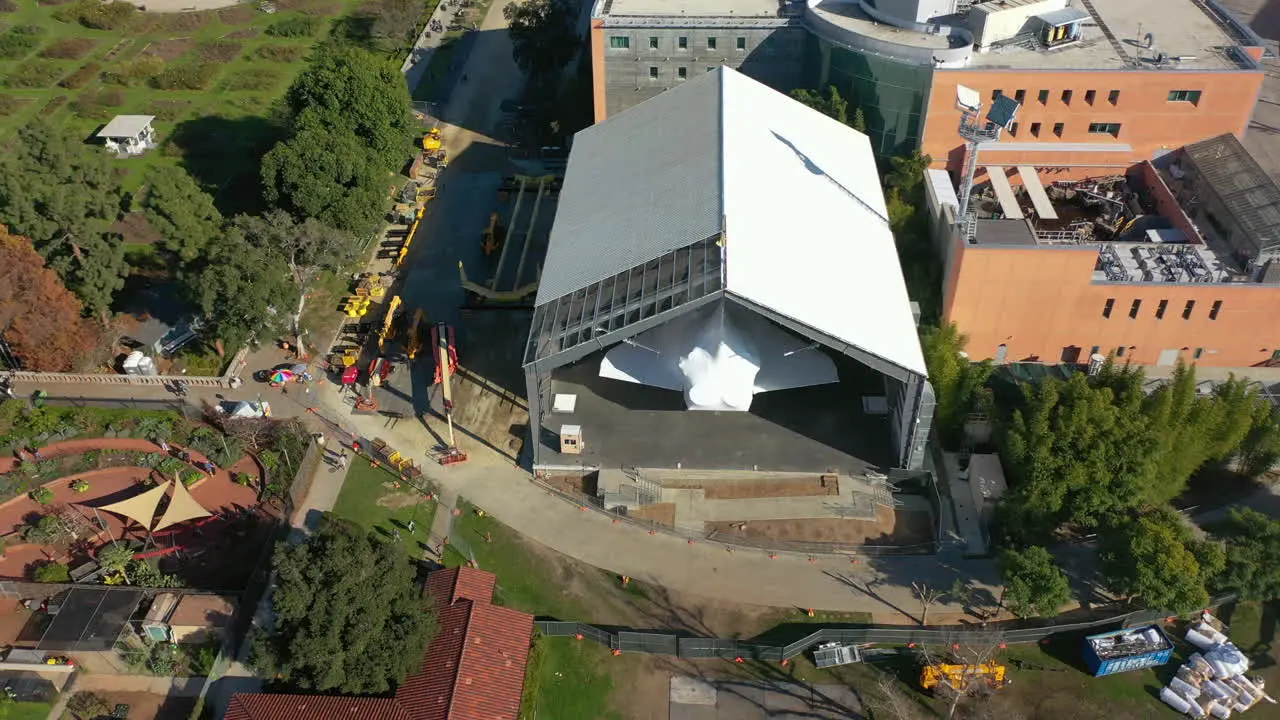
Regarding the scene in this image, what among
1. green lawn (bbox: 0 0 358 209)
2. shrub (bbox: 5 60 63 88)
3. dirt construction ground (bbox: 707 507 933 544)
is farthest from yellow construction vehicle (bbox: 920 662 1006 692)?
shrub (bbox: 5 60 63 88)

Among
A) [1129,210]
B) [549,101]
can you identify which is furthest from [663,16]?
[1129,210]

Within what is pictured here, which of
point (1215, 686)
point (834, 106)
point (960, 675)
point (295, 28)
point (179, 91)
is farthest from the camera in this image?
point (295, 28)

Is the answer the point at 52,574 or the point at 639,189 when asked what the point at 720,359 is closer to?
the point at 639,189

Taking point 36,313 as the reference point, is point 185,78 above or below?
below

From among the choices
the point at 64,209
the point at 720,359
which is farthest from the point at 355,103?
the point at 720,359

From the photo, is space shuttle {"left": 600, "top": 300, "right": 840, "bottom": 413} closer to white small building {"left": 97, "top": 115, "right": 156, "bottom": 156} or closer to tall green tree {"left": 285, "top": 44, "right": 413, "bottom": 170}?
tall green tree {"left": 285, "top": 44, "right": 413, "bottom": 170}

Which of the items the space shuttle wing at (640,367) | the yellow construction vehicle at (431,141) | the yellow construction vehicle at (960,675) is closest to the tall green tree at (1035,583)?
the yellow construction vehicle at (960,675)
